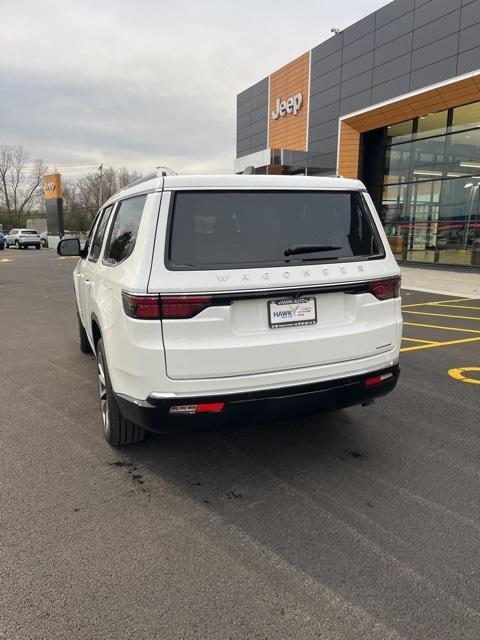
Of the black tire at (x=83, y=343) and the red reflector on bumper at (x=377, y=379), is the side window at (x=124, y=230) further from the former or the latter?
the black tire at (x=83, y=343)

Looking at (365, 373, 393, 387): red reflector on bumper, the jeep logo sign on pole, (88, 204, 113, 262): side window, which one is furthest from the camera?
the jeep logo sign on pole

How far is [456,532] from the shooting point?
8.66 feet

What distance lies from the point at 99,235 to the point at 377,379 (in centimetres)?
292

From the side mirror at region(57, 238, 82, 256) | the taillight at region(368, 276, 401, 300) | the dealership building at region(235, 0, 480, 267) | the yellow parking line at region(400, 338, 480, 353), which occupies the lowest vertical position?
the yellow parking line at region(400, 338, 480, 353)

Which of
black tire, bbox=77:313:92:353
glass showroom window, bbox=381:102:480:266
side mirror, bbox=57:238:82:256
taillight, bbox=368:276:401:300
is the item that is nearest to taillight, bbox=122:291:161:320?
taillight, bbox=368:276:401:300

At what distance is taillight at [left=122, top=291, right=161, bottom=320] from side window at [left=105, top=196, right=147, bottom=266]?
1.56ft

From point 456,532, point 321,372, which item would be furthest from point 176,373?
point 456,532

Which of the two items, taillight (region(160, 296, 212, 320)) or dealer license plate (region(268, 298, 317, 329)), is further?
dealer license plate (region(268, 298, 317, 329))

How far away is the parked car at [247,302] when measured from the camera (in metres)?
2.67

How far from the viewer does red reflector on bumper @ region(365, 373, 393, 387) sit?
320 cm

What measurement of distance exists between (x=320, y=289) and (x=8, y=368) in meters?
4.39

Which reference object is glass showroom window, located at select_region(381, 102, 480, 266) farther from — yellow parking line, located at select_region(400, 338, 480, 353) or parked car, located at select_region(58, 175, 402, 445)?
parked car, located at select_region(58, 175, 402, 445)

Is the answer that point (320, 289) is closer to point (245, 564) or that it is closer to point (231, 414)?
point (231, 414)

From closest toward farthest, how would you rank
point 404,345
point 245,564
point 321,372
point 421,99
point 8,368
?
Answer: point 245,564 → point 321,372 → point 8,368 → point 404,345 → point 421,99
